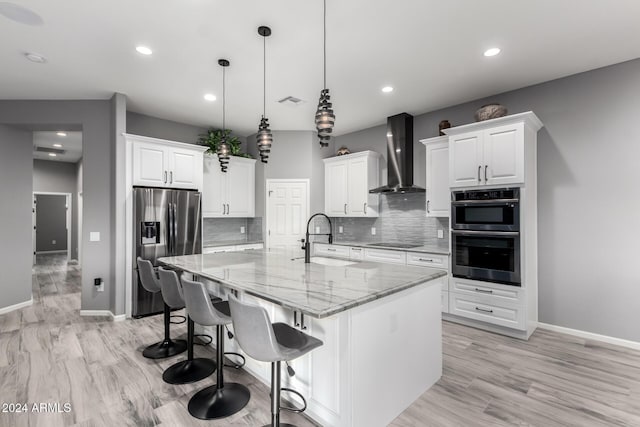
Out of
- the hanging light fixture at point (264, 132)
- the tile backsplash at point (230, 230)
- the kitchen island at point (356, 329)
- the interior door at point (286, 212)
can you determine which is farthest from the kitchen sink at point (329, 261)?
the tile backsplash at point (230, 230)

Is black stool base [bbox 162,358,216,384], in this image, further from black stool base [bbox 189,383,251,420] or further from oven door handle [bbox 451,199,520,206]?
oven door handle [bbox 451,199,520,206]

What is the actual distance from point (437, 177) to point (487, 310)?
5.91 ft

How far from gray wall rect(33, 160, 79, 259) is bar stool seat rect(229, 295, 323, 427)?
31.9ft

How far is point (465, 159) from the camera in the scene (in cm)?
373

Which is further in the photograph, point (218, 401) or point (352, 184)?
point (352, 184)

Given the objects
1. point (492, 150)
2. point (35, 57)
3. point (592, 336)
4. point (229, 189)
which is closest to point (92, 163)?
point (35, 57)

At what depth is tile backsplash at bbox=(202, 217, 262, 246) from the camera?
567cm

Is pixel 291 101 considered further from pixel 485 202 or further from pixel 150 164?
pixel 485 202

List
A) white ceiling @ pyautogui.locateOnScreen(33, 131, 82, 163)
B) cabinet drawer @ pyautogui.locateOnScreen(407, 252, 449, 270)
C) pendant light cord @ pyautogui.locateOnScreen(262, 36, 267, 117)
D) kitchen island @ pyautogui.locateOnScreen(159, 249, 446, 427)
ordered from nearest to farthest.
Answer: kitchen island @ pyautogui.locateOnScreen(159, 249, 446, 427), pendant light cord @ pyautogui.locateOnScreen(262, 36, 267, 117), cabinet drawer @ pyautogui.locateOnScreen(407, 252, 449, 270), white ceiling @ pyautogui.locateOnScreen(33, 131, 82, 163)

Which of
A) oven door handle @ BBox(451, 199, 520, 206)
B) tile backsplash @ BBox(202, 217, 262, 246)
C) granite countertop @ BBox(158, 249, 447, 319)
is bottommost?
granite countertop @ BBox(158, 249, 447, 319)

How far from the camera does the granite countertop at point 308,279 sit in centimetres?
160

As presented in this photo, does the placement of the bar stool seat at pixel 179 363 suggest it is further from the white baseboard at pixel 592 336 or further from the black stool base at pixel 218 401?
the white baseboard at pixel 592 336

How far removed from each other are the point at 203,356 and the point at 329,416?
5.30ft

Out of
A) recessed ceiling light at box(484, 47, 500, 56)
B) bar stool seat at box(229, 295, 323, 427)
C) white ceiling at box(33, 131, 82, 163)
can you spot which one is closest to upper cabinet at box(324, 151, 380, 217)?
recessed ceiling light at box(484, 47, 500, 56)
